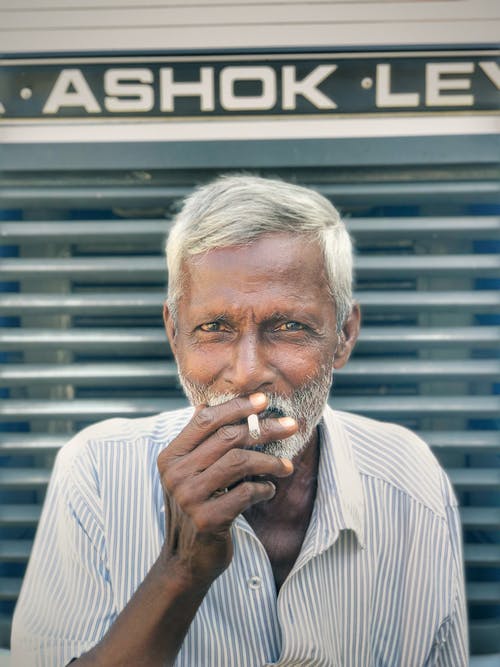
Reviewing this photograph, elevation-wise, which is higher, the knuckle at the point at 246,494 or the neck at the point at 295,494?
the knuckle at the point at 246,494

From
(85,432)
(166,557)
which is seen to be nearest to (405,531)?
(166,557)

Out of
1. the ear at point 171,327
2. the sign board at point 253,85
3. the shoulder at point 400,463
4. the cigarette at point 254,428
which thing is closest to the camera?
the cigarette at point 254,428

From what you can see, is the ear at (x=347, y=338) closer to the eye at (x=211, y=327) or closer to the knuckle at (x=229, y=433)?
the eye at (x=211, y=327)

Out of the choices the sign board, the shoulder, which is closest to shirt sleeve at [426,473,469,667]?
the shoulder

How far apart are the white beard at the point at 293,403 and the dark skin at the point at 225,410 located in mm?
25

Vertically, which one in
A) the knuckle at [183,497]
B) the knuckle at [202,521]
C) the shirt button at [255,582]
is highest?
the knuckle at [183,497]

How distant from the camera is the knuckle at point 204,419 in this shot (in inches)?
54.9

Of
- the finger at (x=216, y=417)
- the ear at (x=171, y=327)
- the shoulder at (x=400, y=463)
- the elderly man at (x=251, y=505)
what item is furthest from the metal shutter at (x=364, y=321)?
the finger at (x=216, y=417)

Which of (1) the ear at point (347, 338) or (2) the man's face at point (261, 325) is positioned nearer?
(2) the man's face at point (261, 325)

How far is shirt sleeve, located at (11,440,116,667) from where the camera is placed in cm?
167

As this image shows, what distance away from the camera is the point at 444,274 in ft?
7.32

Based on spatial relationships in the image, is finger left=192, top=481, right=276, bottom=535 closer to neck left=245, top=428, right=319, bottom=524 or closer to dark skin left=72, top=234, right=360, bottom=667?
dark skin left=72, top=234, right=360, bottom=667

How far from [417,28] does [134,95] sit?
1031mm

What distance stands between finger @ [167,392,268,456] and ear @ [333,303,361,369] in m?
0.48
